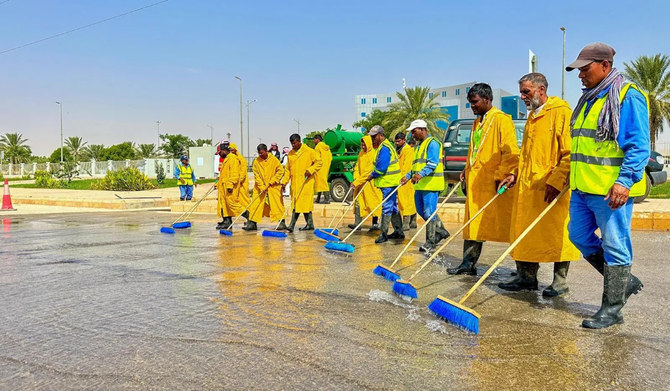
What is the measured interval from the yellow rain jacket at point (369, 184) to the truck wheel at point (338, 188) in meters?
6.18

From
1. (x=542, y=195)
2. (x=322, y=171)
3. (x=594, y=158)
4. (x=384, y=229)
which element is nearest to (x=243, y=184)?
(x=322, y=171)

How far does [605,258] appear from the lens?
12.2 ft

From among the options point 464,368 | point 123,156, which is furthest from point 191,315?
point 123,156

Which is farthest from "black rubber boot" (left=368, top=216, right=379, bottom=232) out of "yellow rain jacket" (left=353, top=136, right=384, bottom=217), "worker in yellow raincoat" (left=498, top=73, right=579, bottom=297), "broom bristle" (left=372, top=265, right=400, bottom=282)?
"worker in yellow raincoat" (left=498, top=73, right=579, bottom=297)

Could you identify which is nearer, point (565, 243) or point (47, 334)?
point (47, 334)

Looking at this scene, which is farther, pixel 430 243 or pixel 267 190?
pixel 267 190

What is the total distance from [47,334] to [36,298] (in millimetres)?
1252

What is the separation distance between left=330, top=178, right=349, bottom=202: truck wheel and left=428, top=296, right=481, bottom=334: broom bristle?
1198cm

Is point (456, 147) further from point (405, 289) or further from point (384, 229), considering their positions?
point (405, 289)

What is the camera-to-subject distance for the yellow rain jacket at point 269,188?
404 inches

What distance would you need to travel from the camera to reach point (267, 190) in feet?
33.7

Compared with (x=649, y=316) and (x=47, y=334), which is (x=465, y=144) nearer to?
(x=649, y=316)

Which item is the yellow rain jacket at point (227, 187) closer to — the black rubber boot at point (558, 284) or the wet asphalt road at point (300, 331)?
the wet asphalt road at point (300, 331)

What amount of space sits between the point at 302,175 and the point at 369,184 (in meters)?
1.60
